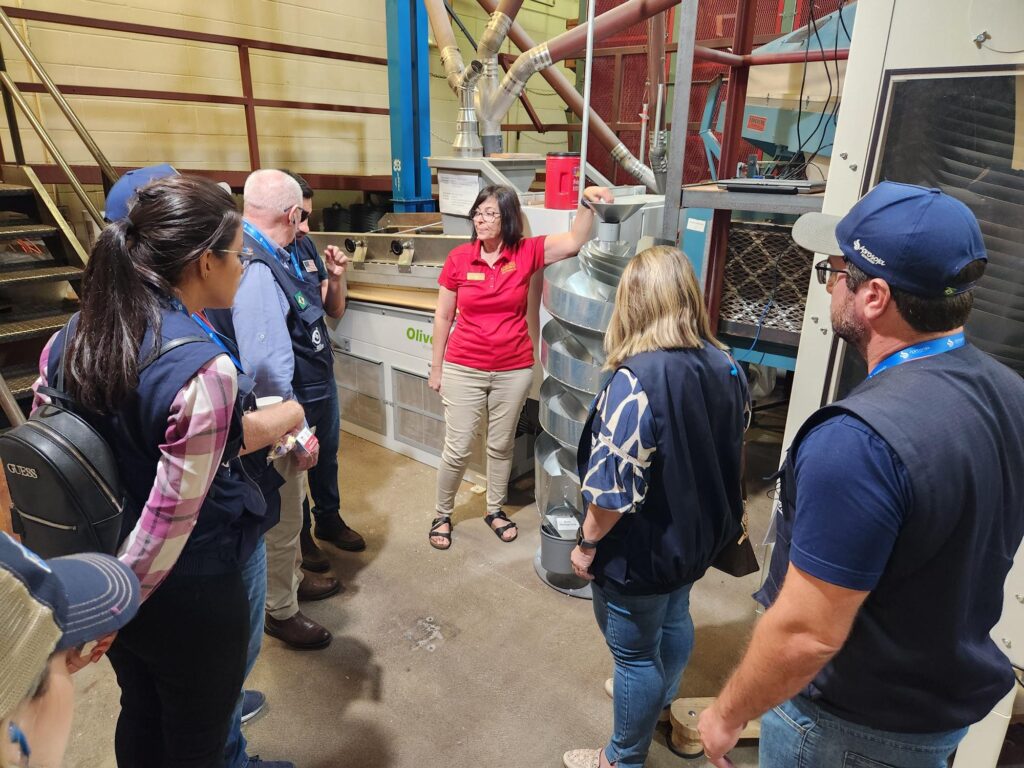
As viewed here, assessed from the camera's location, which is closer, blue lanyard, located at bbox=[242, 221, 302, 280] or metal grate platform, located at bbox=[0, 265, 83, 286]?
blue lanyard, located at bbox=[242, 221, 302, 280]

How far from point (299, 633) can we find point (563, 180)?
6.83ft

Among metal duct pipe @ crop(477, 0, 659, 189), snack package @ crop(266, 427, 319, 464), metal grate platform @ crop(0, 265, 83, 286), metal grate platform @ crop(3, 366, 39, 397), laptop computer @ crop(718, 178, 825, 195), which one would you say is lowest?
metal grate platform @ crop(3, 366, 39, 397)

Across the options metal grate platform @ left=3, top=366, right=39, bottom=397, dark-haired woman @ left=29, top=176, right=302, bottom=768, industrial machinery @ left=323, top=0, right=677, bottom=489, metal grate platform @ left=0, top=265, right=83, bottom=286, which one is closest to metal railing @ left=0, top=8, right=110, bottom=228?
metal grate platform @ left=0, top=265, right=83, bottom=286

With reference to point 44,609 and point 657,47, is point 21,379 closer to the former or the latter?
point 44,609

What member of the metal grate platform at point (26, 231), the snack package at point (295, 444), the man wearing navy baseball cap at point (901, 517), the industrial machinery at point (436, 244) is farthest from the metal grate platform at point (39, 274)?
the man wearing navy baseball cap at point (901, 517)

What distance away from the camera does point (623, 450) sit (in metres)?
1.35

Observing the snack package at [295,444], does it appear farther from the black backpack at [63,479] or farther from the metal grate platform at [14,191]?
the metal grate platform at [14,191]

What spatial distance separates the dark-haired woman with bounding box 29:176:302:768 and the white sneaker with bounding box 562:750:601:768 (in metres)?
0.95

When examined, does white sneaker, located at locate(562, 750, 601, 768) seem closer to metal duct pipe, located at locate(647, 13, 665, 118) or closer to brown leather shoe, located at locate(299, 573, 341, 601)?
brown leather shoe, located at locate(299, 573, 341, 601)

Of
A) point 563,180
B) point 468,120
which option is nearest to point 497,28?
point 468,120

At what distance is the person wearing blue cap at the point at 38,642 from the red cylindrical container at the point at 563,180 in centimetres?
243

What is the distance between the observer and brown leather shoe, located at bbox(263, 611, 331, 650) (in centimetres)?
225

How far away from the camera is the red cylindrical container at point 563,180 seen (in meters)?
2.76

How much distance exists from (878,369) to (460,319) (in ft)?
6.31
